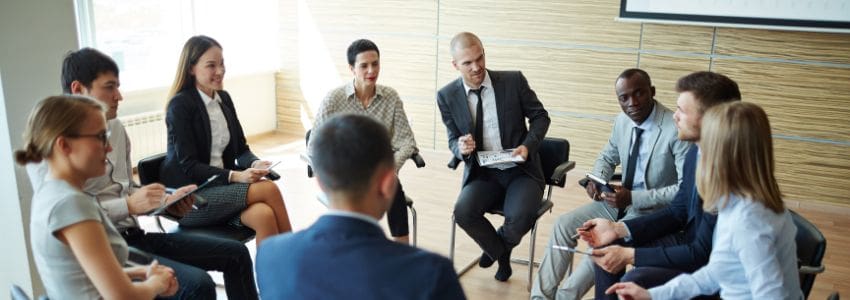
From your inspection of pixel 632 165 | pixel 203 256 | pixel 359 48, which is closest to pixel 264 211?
pixel 203 256

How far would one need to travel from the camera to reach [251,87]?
23.0 feet

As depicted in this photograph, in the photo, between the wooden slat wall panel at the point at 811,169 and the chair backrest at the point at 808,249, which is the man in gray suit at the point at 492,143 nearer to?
the chair backrest at the point at 808,249

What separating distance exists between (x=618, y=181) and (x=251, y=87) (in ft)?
14.4

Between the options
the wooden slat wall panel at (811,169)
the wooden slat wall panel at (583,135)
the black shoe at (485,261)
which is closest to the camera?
the black shoe at (485,261)

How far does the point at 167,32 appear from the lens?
246 inches

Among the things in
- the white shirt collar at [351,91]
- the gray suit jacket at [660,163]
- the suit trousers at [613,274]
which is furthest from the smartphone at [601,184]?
the white shirt collar at [351,91]

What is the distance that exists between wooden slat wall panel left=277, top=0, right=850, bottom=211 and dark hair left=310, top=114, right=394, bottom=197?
14.6ft

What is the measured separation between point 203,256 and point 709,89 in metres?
2.02

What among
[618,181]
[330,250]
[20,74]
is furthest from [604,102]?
[330,250]

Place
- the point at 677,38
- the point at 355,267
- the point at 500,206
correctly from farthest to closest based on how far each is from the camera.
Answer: the point at 677,38 < the point at 500,206 < the point at 355,267

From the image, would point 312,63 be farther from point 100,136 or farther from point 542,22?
point 100,136

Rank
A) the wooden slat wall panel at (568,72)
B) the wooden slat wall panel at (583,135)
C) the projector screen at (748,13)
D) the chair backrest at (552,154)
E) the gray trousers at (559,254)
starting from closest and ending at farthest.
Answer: the gray trousers at (559,254) < the chair backrest at (552,154) < the projector screen at (748,13) < the wooden slat wall panel at (568,72) < the wooden slat wall panel at (583,135)

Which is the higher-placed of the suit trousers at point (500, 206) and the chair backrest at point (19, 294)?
the chair backrest at point (19, 294)

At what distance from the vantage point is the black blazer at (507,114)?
12.3 ft
